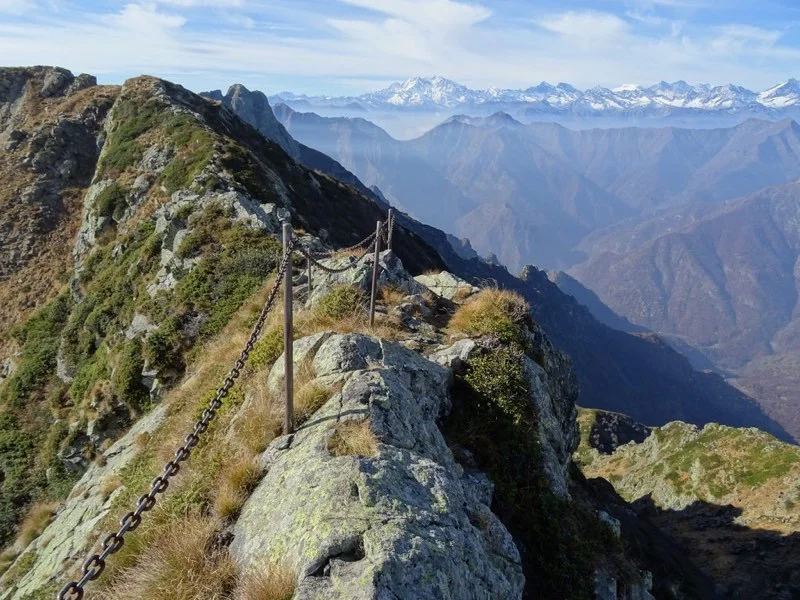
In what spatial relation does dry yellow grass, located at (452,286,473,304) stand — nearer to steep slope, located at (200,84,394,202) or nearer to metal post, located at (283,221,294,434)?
metal post, located at (283,221,294,434)

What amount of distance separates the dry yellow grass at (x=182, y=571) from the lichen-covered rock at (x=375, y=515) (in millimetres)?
269

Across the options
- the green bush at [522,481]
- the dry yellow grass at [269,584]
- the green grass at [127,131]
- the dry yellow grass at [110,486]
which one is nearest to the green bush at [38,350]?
the green grass at [127,131]

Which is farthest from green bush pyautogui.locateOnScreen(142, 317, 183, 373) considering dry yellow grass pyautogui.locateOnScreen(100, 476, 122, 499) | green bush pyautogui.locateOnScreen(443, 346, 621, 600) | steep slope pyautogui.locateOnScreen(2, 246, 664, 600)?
green bush pyautogui.locateOnScreen(443, 346, 621, 600)

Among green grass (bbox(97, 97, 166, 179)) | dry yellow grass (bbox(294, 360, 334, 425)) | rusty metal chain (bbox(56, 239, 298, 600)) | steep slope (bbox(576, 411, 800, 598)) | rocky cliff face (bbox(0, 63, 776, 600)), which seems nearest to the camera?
rusty metal chain (bbox(56, 239, 298, 600))

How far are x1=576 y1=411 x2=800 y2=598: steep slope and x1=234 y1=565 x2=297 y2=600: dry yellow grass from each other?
47861 mm

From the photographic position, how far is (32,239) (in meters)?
38.0

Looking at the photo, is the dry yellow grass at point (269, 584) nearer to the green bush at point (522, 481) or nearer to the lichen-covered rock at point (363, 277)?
the green bush at point (522, 481)

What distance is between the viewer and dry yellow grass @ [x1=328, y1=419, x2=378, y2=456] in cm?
685

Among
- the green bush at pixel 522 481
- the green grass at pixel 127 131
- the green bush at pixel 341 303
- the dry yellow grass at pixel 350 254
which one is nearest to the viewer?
the green bush at pixel 522 481

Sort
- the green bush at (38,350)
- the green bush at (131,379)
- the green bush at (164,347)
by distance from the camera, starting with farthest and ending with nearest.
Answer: the green bush at (38,350) → the green bush at (164,347) → the green bush at (131,379)

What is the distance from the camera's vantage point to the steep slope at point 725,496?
4312 cm

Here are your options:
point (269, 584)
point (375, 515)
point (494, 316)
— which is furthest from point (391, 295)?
point (269, 584)

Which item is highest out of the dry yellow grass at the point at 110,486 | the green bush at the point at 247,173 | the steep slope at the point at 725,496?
the green bush at the point at 247,173

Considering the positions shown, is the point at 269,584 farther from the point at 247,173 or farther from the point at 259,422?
the point at 247,173
